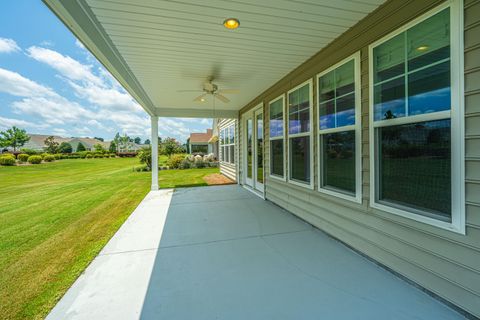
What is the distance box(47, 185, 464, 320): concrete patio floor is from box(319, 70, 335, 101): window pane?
2.13 m

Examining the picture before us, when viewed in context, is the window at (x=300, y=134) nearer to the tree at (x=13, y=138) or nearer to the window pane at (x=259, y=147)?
the window pane at (x=259, y=147)

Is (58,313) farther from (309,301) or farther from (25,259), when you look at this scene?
(309,301)

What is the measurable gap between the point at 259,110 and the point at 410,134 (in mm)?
4411

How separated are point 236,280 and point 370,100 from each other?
249 centimetres

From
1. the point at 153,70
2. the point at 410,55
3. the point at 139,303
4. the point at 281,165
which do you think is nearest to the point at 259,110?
the point at 281,165

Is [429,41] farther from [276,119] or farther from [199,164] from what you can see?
[199,164]

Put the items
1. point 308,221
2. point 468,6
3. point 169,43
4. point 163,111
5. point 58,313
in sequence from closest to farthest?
point 468,6 → point 58,313 → point 169,43 → point 308,221 → point 163,111

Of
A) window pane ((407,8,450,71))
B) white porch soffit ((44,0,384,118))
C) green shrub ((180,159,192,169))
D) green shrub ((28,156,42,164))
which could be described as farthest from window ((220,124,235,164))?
green shrub ((28,156,42,164))

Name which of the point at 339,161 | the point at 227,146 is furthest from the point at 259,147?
the point at 227,146

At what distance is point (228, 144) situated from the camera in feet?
33.3

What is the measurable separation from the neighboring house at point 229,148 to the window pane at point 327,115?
5333mm

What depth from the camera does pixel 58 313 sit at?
1.80 metres

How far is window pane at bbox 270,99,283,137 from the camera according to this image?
4.97m

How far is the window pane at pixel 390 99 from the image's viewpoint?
2.22 metres
